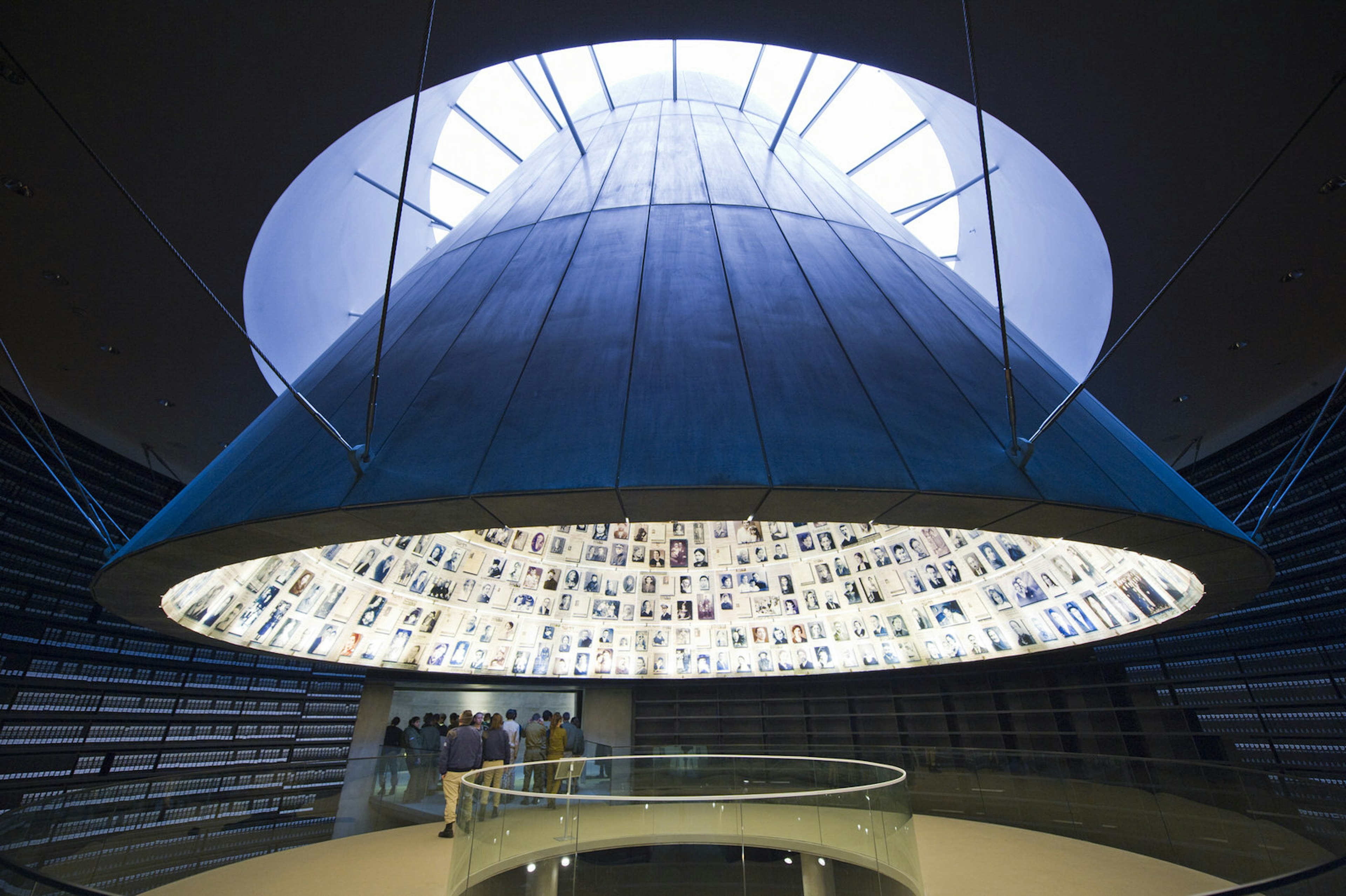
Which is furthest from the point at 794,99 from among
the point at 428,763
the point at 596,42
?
the point at 428,763

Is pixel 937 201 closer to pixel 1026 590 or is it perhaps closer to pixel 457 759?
pixel 1026 590

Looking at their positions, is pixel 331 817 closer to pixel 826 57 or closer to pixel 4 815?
pixel 4 815

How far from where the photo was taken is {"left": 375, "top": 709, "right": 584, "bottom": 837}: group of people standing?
7.00m

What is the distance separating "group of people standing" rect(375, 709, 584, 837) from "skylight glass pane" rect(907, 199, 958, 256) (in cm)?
1207

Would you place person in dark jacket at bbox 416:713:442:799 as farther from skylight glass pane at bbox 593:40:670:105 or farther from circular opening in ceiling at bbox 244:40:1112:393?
skylight glass pane at bbox 593:40:670:105

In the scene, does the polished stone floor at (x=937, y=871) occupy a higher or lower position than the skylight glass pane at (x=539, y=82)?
lower

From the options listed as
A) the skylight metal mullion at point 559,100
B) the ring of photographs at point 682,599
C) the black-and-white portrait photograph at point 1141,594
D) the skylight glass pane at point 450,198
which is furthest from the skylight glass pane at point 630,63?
the black-and-white portrait photograph at point 1141,594

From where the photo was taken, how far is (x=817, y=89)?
11398 millimetres

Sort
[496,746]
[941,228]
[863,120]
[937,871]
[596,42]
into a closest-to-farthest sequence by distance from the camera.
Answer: [596,42] → [937,871] → [496,746] → [863,120] → [941,228]

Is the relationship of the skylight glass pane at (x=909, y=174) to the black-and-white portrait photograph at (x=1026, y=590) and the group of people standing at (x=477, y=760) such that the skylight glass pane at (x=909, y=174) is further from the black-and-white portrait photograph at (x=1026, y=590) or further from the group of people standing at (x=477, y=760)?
the group of people standing at (x=477, y=760)

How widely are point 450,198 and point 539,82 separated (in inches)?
134

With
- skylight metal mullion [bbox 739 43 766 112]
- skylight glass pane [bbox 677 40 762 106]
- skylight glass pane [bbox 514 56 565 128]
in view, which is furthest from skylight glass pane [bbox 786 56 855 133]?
skylight glass pane [bbox 514 56 565 128]

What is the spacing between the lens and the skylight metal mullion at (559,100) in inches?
340

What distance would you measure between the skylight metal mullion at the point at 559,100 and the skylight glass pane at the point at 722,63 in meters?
3.11
